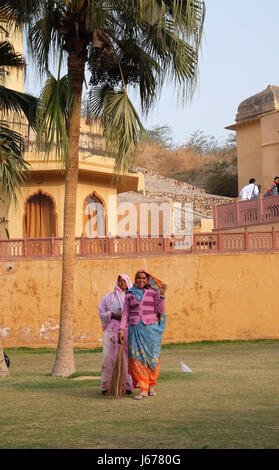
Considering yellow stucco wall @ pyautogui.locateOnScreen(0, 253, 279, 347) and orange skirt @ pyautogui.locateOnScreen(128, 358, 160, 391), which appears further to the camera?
yellow stucco wall @ pyautogui.locateOnScreen(0, 253, 279, 347)

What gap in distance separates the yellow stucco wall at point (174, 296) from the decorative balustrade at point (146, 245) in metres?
0.19

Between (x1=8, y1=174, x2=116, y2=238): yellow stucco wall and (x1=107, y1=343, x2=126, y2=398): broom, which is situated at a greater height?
(x1=8, y1=174, x2=116, y2=238): yellow stucco wall

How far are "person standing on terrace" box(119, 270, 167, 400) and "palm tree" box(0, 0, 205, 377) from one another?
136 inches

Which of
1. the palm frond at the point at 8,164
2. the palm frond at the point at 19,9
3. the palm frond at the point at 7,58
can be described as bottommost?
the palm frond at the point at 8,164

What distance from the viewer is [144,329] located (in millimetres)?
9039

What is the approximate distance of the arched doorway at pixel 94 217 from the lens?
24.4 m

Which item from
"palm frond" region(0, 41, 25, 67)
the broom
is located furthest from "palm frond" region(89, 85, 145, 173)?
the broom

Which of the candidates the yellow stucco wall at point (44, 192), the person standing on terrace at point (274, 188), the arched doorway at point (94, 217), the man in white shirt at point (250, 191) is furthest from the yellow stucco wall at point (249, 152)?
the yellow stucco wall at point (44, 192)

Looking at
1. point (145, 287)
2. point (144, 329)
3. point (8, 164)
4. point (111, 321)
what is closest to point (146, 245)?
point (8, 164)

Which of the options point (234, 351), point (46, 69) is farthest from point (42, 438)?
point (234, 351)

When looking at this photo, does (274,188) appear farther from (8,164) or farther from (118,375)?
(118,375)

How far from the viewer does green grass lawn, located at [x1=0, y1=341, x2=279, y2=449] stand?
20.5 ft

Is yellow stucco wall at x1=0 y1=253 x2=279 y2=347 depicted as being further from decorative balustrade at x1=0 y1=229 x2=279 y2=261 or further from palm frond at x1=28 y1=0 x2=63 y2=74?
palm frond at x1=28 y1=0 x2=63 y2=74

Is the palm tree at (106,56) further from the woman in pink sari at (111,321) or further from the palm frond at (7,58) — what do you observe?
the woman in pink sari at (111,321)
